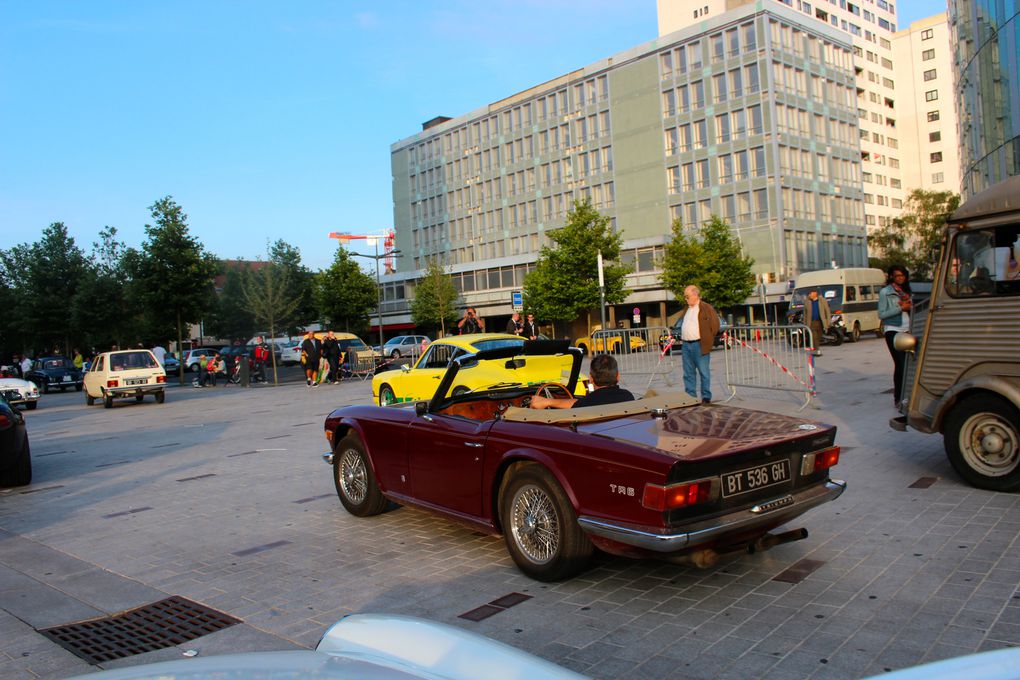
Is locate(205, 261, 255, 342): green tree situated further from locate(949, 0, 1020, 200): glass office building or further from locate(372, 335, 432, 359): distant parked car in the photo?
locate(949, 0, 1020, 200): glass office building

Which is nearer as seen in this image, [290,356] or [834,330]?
[834,330]

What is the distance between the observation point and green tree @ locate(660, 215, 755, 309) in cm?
5100

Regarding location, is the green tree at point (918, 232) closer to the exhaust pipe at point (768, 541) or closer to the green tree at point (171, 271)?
the green tree at point (171, 271)

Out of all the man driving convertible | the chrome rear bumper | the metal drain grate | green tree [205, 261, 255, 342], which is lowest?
the metal drain grate

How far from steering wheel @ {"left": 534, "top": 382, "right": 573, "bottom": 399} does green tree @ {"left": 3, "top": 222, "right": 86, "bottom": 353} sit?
49664 mm

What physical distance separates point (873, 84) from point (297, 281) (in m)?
66.3

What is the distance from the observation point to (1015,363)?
6059 mm

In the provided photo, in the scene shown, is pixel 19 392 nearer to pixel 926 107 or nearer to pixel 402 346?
pixel 402 346

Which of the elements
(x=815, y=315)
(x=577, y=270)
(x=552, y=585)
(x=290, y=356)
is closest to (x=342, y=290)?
(x=290, y=356)

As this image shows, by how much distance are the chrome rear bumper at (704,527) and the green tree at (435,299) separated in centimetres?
6162

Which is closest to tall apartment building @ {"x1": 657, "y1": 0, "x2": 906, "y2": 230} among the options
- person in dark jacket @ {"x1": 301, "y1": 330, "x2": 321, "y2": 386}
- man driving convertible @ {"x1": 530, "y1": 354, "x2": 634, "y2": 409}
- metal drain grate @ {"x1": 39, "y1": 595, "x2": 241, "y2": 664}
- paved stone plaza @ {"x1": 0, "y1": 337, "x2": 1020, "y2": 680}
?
person in dark jacket @ {"x1": 301, "y1": 330, "x2": 321, "y2": 386}

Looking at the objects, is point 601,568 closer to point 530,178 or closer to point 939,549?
point 939,549

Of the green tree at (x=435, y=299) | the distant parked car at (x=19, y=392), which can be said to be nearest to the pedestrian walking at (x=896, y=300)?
the distant parked car at (x=19, y=392)

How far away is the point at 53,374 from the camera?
3734cm
